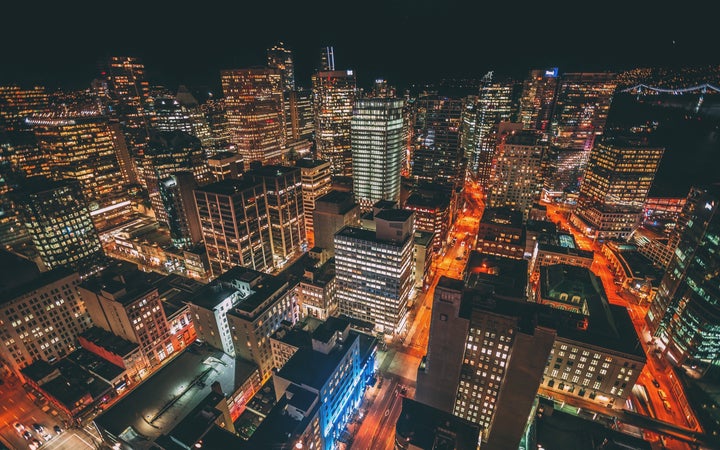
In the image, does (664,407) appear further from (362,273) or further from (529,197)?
(529,197)

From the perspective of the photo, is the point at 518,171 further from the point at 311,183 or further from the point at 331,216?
the point at 311,183

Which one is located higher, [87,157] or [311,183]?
[87,157]

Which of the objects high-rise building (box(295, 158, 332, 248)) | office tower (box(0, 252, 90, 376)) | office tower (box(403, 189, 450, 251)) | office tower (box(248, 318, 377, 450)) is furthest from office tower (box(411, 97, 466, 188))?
office tower (box(0, 252, 90, 376))

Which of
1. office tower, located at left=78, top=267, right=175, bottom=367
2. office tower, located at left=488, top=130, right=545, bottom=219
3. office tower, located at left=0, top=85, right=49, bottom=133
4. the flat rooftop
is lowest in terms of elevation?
the flat rooftop

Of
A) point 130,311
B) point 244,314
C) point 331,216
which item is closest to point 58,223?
point 130,311

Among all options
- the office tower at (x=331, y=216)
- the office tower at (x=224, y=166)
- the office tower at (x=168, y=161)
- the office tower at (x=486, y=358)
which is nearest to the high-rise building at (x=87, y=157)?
the office tower at (x=168, y=161)

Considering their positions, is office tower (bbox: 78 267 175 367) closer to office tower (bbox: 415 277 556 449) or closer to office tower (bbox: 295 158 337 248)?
office tower (bbox: 415 277 556 449)
